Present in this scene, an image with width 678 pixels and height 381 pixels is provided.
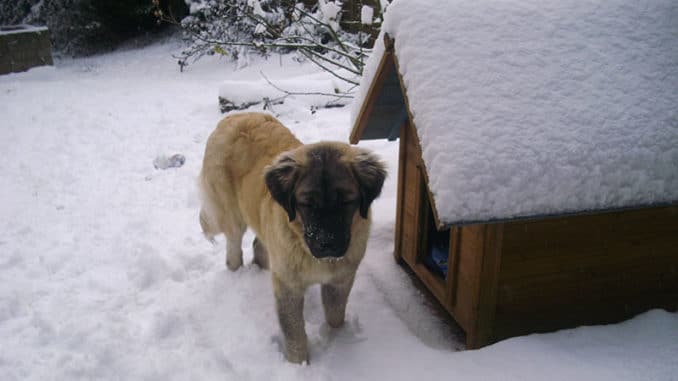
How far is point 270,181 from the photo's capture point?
2947mm

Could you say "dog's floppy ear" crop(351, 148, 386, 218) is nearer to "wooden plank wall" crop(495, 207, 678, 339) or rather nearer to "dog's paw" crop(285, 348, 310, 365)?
"wooden plank wall" crop(495, 207, 678, 339)

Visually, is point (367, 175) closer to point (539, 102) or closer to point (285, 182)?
→ point (285, 182)

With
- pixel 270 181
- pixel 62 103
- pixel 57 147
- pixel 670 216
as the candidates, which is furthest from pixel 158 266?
pixel 62 103

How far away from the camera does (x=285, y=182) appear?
2.92 meters

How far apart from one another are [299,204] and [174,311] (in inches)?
63.2

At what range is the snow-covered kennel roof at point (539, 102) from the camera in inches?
99.3

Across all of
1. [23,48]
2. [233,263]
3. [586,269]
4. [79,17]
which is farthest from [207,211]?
[79,17]

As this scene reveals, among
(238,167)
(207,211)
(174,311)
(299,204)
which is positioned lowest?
(174,311)

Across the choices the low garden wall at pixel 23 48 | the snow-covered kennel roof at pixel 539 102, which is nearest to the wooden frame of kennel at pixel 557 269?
the snow-covered kennel roof at pixel 539 102

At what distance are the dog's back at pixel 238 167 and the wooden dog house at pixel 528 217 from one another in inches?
28.7

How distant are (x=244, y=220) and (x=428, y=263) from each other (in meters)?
1.68

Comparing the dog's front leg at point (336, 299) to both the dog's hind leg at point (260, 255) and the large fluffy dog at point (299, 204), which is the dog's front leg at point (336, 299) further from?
the dog's hind leg at point (260, 255)

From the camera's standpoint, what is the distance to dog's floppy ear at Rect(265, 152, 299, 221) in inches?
115

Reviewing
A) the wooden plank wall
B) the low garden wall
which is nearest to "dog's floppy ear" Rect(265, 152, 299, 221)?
the wooden plank wall
